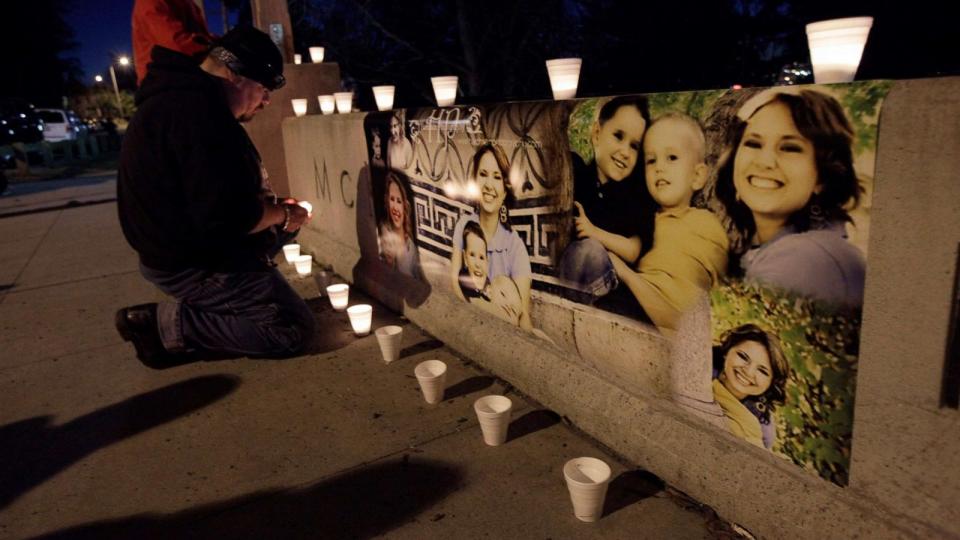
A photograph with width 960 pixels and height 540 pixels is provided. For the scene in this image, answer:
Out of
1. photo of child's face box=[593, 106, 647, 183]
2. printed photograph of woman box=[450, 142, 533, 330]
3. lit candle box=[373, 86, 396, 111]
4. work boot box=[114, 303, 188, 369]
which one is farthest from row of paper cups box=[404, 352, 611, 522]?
lit candle box=[373, 86, 396, 111]

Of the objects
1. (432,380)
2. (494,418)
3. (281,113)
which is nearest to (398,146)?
(432,380)

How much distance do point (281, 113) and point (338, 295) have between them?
11.5ft

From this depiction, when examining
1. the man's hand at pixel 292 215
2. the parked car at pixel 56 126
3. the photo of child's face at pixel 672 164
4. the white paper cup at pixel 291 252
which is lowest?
the white paper cup at pixel 291 252

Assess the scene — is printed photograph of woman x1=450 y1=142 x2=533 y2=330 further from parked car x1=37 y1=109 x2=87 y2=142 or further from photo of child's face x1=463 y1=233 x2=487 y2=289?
parked car x1=37 y1=109 x2=87 y2=142

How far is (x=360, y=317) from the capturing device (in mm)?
4148

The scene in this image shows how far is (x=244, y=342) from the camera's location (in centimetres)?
385

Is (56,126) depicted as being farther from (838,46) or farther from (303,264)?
(838,46)

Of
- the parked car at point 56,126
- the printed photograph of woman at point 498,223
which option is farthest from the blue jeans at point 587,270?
the parked car at point 56,126

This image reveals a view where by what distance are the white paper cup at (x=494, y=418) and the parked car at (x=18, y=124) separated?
28712mm

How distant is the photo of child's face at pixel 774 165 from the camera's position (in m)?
1.87

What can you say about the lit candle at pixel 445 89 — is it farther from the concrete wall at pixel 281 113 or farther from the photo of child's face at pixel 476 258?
the concrete wall at pixel 281 113

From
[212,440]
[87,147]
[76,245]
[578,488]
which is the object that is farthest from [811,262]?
[87,147]

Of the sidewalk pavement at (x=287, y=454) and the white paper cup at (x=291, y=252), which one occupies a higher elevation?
the white paper cup at (x=291, y=252)

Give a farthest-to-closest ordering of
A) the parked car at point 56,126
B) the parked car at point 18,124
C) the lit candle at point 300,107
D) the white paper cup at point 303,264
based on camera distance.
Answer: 1. the parked car at point 56,126
2. the parked car at point 18,124
3. the lit candle at point 300,107
4. the white paper cup at point 303,264
